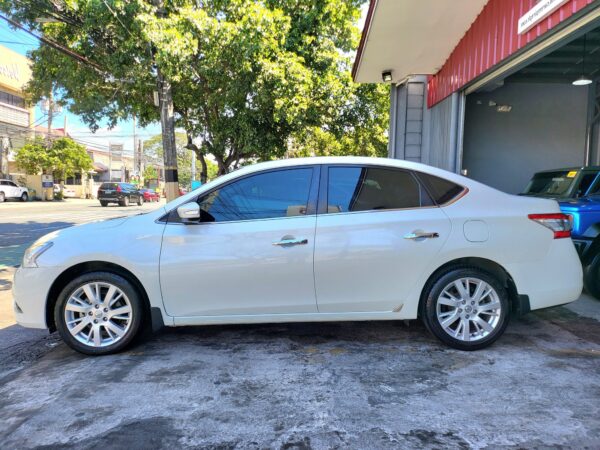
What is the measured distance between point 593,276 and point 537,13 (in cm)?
340

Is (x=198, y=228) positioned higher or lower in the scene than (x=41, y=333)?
higher

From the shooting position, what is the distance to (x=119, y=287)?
363 cm

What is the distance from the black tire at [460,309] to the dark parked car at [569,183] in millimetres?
3311

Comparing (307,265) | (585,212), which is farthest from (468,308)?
(585,212)

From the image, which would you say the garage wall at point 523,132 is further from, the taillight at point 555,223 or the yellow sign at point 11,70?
the yellow sign at point 11,70

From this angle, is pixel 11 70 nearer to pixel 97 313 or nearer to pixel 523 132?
pixel 523 132

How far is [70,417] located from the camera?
109 inches

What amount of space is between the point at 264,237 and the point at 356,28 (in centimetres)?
1217

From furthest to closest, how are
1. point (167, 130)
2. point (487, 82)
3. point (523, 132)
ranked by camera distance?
1. point (523, 132)
2. point (167, 130)
3. point (487, 82)

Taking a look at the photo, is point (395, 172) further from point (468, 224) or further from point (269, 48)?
point (269, 48)

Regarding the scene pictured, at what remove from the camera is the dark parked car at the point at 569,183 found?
20.3ft

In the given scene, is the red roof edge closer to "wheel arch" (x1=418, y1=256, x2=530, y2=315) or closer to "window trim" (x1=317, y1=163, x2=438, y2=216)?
"window trim" (x1=317, y1=163, x2=438, y2=216)

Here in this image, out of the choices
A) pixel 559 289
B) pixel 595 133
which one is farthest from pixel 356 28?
pixel 559 289

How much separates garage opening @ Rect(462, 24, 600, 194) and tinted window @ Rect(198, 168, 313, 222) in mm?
8597
